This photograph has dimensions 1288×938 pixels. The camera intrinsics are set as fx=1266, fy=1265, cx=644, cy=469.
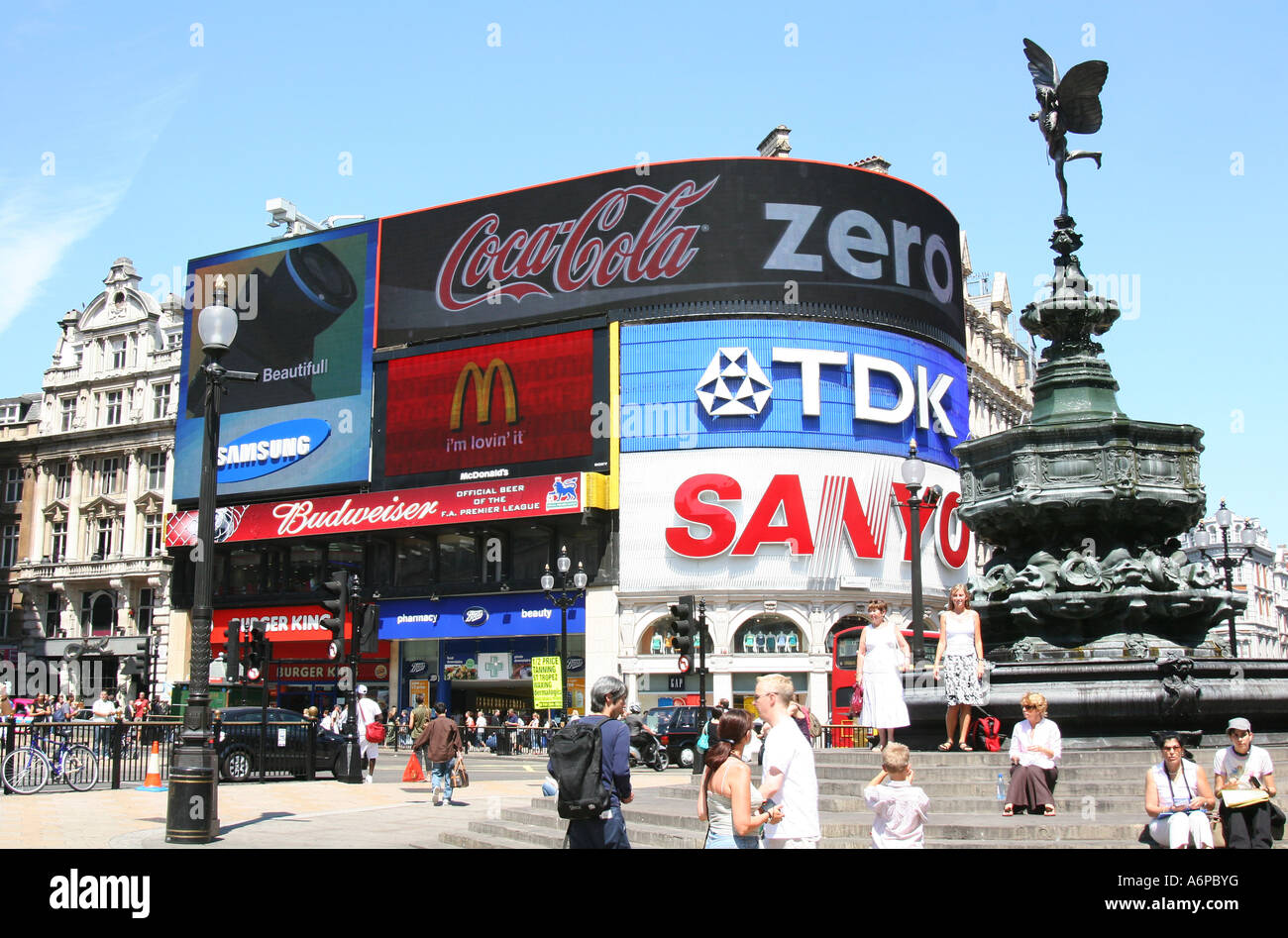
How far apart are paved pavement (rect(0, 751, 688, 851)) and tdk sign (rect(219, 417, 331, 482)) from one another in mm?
32669

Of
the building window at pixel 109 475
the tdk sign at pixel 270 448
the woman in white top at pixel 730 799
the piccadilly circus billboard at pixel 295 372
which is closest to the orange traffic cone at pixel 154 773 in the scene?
the woman in white top at pixel 730 799

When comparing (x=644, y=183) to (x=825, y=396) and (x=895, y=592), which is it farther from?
(x=895, y=592)

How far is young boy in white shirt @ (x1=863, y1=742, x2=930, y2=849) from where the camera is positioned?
801cm

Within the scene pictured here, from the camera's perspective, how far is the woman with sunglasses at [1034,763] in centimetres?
1109

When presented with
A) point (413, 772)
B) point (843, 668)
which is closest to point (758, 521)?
point (843, 668)

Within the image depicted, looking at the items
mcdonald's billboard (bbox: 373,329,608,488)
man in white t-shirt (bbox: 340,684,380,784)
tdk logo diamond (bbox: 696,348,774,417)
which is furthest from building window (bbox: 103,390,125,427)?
man in white t-shirt (bbox: 340,684,380,784)

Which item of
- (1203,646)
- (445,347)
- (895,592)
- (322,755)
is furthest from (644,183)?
(1203,646)

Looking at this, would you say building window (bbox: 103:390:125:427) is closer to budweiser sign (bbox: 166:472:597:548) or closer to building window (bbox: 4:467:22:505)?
building window (bbox: 4:467:22:505)

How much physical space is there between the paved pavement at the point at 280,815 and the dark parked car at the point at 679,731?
271 inches

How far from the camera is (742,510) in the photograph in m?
47.4
